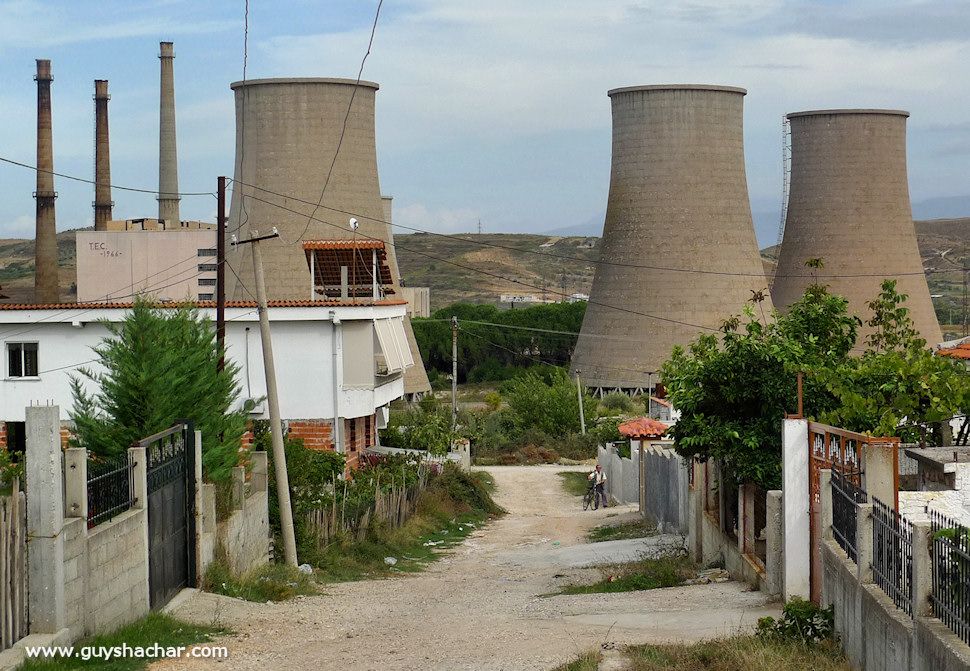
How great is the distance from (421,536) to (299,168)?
19.6 meters

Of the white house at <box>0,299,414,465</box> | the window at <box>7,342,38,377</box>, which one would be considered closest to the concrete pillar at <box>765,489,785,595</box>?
the white house at <box>0,299,414,465</box>

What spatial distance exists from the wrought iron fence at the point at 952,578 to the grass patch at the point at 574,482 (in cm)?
2064

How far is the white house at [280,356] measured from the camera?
21391 millimetres

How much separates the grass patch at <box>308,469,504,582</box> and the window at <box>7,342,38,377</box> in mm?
6569

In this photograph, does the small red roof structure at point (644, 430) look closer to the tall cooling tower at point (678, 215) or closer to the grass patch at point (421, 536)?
the grass patch at point (421, 536)

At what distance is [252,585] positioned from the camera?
12.0 m

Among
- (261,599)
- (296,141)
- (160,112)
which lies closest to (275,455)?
(261,599)

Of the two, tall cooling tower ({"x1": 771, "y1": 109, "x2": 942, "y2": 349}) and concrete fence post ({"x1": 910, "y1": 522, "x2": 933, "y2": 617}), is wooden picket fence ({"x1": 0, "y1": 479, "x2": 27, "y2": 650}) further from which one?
tall cooling tower ({"x1": 771, "y1": 109, "x2": 942, "y2": 349})

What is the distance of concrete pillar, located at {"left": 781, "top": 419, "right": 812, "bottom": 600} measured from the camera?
10102 mm

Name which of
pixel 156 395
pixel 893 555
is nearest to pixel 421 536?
pixel 156 395

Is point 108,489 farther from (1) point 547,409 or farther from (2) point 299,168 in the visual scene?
(2) point 299,168

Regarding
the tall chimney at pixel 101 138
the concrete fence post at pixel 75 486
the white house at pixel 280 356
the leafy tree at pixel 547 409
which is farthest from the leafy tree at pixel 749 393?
the tall chimney at pixel 101 138

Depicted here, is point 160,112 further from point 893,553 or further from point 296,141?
point 893,553

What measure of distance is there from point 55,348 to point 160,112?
1421 inches
